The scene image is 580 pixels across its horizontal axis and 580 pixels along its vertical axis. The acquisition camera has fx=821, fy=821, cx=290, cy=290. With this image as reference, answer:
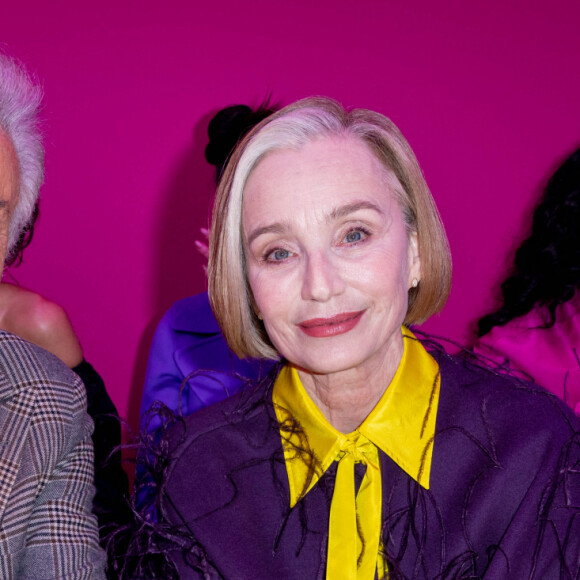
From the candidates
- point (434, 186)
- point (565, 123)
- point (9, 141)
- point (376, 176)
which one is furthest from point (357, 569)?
point (565, 123)

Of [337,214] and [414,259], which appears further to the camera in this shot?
[414,259]

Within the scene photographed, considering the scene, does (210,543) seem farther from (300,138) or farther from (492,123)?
(492,123)

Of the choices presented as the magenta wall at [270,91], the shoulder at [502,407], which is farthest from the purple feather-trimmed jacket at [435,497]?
the magenta wall at [270,91]

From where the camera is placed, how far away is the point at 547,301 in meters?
2.14

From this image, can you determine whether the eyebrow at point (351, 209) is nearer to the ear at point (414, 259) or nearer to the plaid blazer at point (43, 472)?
the ear at point (414, 259)

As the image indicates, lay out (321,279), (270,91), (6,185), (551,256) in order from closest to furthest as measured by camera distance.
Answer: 1. (321,279)
2. (6,185)
3. (551,256)
4. (270,91)

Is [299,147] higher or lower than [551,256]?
higher

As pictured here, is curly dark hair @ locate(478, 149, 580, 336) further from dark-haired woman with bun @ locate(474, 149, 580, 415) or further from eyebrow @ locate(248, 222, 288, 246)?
eyebrow @ locate(248, 222, 288, 246)

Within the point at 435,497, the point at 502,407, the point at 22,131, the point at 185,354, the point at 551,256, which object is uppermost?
the point at 22,131

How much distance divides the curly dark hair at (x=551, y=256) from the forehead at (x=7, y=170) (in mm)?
1329

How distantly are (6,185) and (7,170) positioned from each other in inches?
A: 1.0

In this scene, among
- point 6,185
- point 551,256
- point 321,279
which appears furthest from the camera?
point 551,256

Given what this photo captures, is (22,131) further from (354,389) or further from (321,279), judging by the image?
(354,389)

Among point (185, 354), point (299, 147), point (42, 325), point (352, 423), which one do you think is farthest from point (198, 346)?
point (299, 147)
